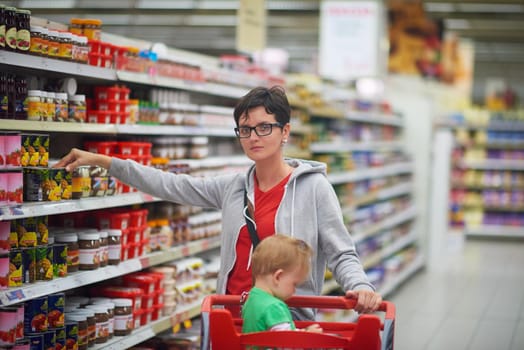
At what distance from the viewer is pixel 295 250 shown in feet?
8.79

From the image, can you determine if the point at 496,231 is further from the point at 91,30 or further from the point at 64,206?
Result: the point at 64,206

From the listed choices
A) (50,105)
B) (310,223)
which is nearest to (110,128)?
(50,105)

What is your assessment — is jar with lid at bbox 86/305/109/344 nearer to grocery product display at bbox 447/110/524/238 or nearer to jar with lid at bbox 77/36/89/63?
jar with lid at bbox 77/36/89/63

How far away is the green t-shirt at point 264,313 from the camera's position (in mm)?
2656

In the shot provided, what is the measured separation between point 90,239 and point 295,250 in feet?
4.98

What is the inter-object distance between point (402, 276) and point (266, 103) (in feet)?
23.7

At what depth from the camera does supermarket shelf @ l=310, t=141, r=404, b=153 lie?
7547 millimetres

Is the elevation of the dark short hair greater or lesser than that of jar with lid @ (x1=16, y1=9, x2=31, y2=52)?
lesser

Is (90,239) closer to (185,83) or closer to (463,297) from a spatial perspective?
(185,83)

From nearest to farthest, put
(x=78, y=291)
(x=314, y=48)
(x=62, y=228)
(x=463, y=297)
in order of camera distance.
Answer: (x=62, y=228), (x=78, y=291), (x=463, y=297), (x=314, y=48)

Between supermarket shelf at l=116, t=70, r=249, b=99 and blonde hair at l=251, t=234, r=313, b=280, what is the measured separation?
172 centimetres

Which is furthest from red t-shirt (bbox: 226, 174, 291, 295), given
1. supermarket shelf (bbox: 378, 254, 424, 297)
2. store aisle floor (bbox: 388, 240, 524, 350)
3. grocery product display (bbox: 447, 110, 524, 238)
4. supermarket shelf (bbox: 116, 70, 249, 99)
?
grocery product display (bbox: 447, 110, 524, 238)

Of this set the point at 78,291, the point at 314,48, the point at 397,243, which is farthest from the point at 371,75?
the point at 314,48

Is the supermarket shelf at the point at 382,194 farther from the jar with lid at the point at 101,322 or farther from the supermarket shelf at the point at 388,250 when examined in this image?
the jar with lid at the point at 101,322
